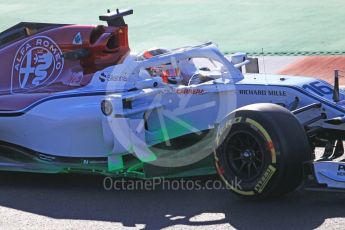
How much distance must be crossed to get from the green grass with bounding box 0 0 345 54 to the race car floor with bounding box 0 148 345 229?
6.33m

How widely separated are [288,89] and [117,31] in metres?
2.11

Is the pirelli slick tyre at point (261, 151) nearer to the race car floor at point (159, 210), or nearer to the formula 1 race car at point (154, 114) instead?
the formula 1 race car at point (154, 114)

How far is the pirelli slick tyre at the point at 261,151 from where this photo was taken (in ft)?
20.0

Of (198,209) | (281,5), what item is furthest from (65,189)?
(281,5)

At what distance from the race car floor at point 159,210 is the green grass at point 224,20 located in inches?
249

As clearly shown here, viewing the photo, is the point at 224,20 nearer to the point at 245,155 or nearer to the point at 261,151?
the point at 245,155

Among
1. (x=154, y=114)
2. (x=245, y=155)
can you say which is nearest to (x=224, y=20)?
(x=154, y=114)

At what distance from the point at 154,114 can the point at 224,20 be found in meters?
9.12

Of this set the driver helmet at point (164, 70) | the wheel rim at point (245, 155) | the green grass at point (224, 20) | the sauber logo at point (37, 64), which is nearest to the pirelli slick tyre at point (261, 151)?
the wheel rim at point (245, 155)

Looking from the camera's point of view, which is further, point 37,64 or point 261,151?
point 37,64

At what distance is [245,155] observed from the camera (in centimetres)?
636

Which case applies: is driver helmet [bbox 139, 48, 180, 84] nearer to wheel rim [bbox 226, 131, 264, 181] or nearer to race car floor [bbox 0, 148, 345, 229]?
race car floor [bbox 0, 148, 345, 229]

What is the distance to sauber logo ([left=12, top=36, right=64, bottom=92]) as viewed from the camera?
26.9 ft

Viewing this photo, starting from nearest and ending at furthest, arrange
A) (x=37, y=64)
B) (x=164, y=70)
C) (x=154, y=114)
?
(x=154, y=114) < (x=164, y=70) < (x=37, y=64)
